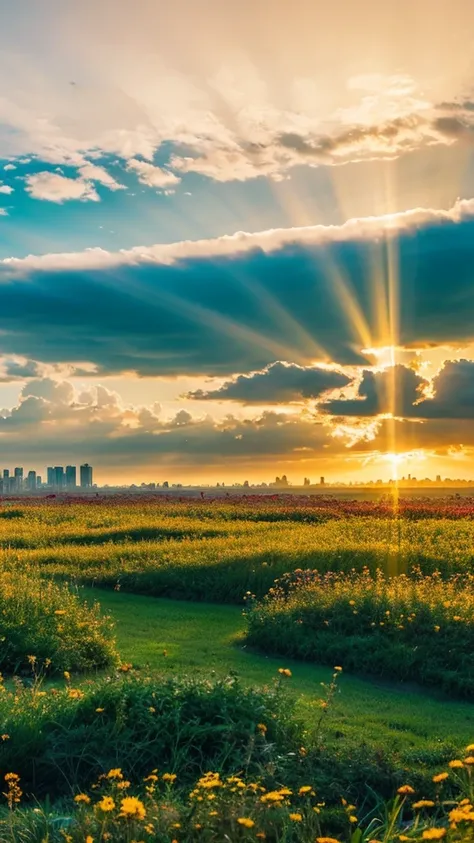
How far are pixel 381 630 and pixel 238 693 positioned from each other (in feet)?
17.4

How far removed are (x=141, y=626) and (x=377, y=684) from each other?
209 inches

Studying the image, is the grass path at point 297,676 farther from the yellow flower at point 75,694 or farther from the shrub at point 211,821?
the shrub at point 211,821

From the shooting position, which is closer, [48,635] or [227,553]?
[48,635]

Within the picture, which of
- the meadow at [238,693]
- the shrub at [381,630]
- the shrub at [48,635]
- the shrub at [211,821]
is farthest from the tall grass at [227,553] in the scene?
the shrub at [211,821]

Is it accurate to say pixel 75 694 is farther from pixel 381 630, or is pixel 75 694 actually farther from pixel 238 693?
pixel 381 630

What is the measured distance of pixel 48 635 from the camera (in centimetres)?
1205

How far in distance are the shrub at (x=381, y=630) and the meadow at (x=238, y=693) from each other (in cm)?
3

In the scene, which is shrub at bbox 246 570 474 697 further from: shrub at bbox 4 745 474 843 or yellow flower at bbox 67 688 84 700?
shrub at bbox 4 745 474 843

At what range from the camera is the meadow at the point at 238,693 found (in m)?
5.83

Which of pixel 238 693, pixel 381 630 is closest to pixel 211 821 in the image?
pixel 238 693

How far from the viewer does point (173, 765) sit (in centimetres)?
736

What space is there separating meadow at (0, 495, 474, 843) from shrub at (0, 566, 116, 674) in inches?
1.3

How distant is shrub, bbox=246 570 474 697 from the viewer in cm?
1202

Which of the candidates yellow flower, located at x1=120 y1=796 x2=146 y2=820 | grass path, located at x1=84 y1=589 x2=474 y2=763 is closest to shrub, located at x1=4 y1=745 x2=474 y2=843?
yellow flower, located at x1=120 y1=796 x2=146 y2=820
